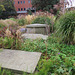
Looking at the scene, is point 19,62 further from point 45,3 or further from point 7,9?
point 7,9

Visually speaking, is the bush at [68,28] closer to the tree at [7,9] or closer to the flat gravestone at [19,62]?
the flat gravestone at [19,62]

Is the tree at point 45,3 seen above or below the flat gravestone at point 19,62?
above

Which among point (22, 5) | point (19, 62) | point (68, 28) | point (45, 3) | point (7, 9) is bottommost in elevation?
point (19, 62)

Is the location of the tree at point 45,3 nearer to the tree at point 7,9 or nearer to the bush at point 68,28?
the tree at point 7,9

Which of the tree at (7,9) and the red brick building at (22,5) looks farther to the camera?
the red brick building at (22,5)

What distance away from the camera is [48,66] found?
4.59ft

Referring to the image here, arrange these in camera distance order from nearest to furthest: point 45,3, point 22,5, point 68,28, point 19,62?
point 19,62, point 68,28, point 45,3, point 22,5

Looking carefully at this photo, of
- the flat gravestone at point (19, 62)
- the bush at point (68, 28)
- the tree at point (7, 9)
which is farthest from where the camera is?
the tree at point (7, 9)

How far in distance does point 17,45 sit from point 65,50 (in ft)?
4.39

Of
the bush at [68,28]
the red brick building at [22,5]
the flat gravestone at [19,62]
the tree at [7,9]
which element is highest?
the red brick building at [22,5]

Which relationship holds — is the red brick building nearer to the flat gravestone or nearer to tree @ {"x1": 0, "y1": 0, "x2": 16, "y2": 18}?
tree @ {"x1": 0, "y1": 0, "x2": 16, "y2": 18}

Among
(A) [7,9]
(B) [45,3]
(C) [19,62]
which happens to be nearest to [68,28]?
(C) [19,62]

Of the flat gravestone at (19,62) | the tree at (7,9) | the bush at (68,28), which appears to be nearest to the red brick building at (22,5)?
the tree at (7,9)

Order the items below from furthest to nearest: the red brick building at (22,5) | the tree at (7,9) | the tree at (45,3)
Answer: the red brick building at (22,5), the tree at (7,9), the tree at (45,3)
